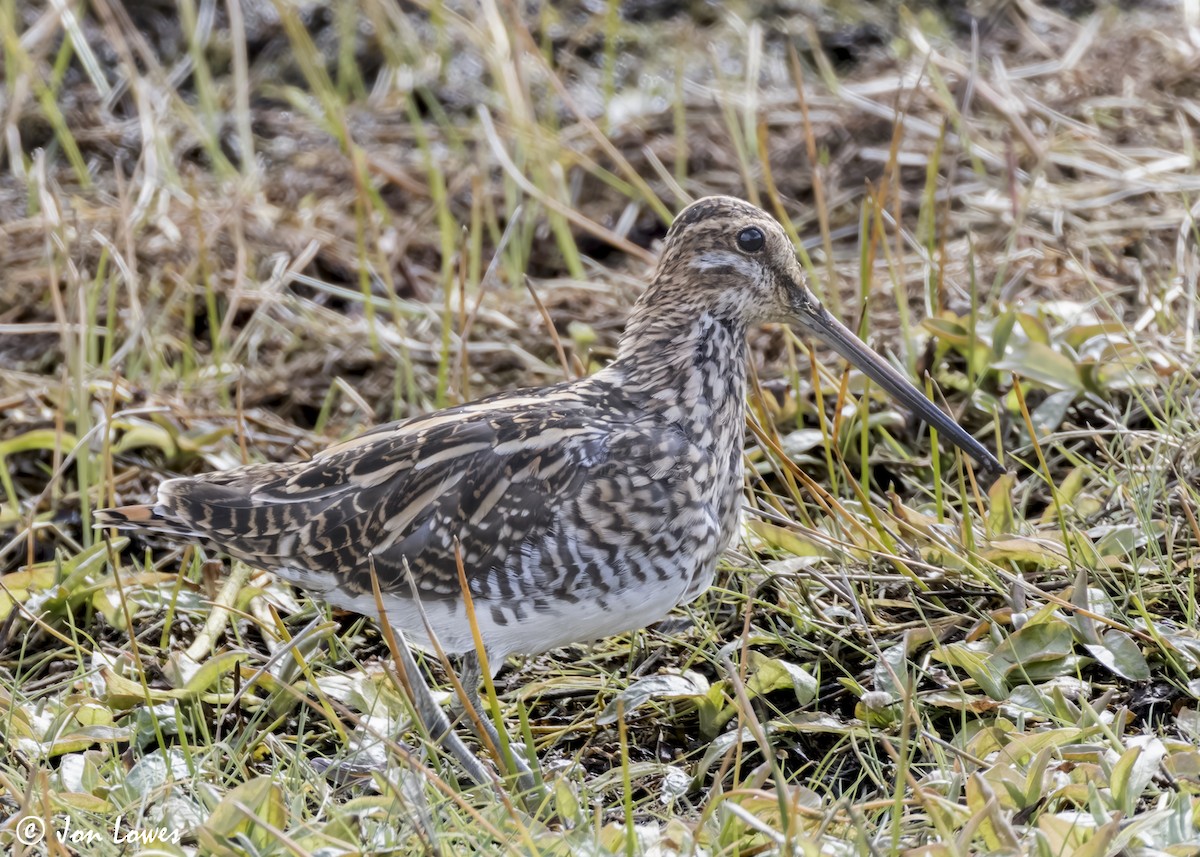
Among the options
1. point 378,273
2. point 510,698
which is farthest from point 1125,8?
point 510,698

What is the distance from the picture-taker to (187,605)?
13.2 feet

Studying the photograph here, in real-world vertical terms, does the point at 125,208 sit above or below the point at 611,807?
above

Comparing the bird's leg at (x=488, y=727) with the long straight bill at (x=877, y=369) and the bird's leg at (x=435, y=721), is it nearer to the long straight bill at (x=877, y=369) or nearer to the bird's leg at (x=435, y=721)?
the bird's leg at (x=435, y=721)

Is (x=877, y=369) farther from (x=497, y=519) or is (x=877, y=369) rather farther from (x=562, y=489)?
(x=497, y=519)

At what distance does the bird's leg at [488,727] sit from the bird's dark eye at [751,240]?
1163 mm

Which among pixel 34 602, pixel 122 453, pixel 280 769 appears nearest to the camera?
pixel 280 769

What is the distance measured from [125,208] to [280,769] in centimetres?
251

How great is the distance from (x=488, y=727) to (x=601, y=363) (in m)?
1.85

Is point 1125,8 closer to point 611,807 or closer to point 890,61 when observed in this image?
point 890,61

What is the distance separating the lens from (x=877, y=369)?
3793 mm
